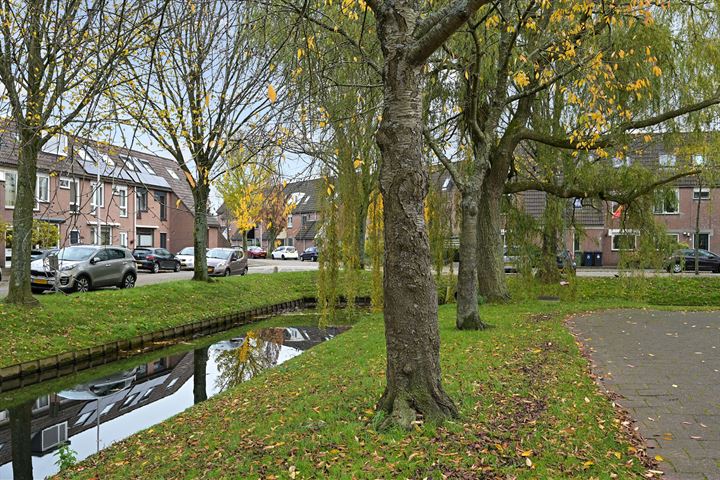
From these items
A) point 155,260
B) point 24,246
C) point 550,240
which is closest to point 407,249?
point 24,246

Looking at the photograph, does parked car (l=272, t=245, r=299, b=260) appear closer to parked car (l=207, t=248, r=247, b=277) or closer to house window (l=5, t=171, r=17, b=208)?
parked car (l=207, t=248, r=247, b=277)

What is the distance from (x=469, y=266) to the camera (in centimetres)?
1105

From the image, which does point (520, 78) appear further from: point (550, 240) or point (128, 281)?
point (128, 281)

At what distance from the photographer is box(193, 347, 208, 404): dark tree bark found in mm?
10167

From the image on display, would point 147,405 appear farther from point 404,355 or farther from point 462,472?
point 462,472

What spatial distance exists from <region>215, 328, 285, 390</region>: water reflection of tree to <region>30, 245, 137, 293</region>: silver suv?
18.8 ft

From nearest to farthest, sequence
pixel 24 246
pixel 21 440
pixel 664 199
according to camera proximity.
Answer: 1. pixel 21 440
2. pixel 24 246
3. pixel 664 199

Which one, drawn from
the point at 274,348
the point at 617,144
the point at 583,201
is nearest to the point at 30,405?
→ the point at 274,348

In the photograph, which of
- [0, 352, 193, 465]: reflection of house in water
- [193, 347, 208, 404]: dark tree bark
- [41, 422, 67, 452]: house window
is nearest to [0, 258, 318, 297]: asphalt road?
[193, 347, 208, 404]: dark tree bark

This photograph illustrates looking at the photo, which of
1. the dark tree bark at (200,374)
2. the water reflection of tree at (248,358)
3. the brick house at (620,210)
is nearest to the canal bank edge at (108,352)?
the dark tree bark at (200,374)

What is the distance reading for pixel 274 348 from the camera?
14.4 m

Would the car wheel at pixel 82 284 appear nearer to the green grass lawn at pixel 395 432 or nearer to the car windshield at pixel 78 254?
the car windshield at pixel 78 254

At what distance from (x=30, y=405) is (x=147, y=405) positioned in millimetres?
1784

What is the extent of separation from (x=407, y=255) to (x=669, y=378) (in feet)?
12.9
